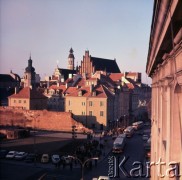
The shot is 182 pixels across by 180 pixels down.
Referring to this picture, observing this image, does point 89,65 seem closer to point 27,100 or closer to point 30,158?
point 27,100

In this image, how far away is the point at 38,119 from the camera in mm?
30141

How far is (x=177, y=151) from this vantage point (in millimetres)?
4203

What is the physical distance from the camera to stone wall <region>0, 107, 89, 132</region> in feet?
93.6

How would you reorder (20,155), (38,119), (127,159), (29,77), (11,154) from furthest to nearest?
1. (29,77)
2. (38,119)
3. (11,154)
4. (20,155)
5. (127,159)

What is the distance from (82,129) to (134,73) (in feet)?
69.6

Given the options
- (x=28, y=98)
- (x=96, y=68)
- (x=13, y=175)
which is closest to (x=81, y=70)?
(x=96, y=68)

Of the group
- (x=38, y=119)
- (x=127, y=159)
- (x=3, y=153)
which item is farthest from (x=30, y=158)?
(x=38, y=119)

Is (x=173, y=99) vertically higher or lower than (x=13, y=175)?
higher

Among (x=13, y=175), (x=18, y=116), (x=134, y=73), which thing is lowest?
(x=13, y=175)

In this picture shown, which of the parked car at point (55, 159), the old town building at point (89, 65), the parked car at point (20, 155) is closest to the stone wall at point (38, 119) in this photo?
the parked car at point (20, 155)

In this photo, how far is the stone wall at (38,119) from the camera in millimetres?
28531

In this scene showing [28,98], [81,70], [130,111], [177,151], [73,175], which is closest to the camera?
[177,151]

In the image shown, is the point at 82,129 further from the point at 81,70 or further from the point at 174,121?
the point at 174,121

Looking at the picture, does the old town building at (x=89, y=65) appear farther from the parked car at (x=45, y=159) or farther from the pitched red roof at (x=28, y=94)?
the parked car at (x=45, y=159)
